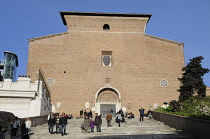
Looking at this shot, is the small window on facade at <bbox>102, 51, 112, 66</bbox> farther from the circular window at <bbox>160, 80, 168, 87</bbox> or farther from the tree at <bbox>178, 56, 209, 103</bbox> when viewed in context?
the tree at <bbox>178, 56, 209, 103</bbox>

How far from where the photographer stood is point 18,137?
10781 mm

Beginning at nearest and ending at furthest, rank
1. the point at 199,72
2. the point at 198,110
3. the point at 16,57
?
1. the point at 198,110
2. the point at 199,72
3. the point at 16,57

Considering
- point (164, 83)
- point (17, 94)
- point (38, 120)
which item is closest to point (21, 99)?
point (17, 94)

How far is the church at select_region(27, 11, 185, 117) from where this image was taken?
24156 millimetres

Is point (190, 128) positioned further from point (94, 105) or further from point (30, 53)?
point (30, 53)

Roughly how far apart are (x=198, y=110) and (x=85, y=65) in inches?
556

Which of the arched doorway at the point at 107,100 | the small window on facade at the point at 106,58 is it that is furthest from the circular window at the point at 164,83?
the small window on facade at the point at 106,58

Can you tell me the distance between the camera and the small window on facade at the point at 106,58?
2580cm

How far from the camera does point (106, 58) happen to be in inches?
1023

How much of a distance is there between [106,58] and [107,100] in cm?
438

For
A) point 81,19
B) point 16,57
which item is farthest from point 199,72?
point 16,57

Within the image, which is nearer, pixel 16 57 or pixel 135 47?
pixel 135 47

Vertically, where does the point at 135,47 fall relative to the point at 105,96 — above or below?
above

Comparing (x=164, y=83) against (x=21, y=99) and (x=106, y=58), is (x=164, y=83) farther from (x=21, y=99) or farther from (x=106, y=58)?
(x=21, y=99)
